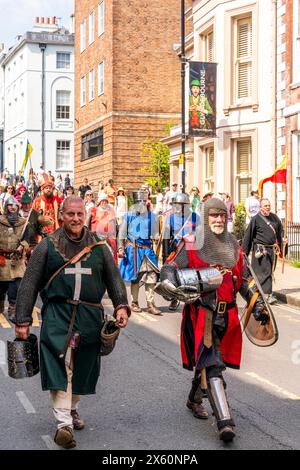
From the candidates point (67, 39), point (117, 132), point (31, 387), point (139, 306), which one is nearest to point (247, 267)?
point (31, 387)

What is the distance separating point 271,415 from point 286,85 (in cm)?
1683

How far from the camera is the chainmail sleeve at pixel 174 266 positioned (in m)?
6.02

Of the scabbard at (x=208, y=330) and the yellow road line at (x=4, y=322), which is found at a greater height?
the scabbard at (x=208, y=330)

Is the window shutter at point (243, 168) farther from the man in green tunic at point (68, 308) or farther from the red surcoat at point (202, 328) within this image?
the man in green tunic at point (68, 308)

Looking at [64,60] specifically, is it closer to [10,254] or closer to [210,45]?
[210,45]

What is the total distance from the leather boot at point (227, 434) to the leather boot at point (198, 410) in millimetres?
761

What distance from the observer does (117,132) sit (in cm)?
3750

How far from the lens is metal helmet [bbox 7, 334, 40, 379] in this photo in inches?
228

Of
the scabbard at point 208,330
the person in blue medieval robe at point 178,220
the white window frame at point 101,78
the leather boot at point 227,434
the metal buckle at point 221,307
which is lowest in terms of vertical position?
the leather boot at point 227,434

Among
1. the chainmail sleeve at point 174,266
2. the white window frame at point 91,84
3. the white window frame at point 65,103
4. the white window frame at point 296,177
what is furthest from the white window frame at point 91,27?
the chainmail sleeve at point 174,266

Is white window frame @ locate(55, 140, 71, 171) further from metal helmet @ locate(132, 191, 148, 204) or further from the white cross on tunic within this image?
the white cross on tunic

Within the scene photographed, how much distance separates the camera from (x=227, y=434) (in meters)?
5.71

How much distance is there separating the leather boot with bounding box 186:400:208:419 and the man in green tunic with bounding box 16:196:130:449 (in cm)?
108

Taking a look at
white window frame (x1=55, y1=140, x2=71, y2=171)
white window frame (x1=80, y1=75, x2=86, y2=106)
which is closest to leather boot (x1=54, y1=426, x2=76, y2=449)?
white window frame (x1=80, y1=75, x2=86, y2=106)
